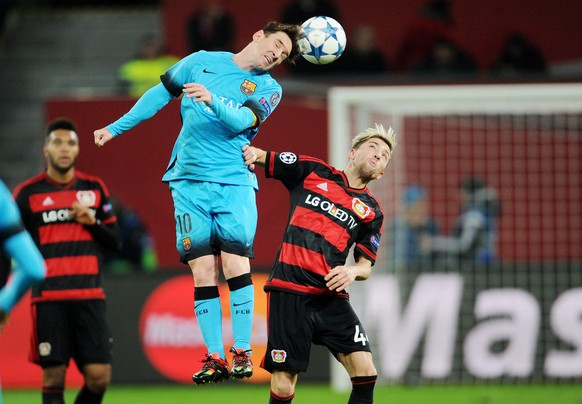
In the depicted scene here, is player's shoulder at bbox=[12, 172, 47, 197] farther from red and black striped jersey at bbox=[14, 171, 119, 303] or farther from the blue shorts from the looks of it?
the blue shorts

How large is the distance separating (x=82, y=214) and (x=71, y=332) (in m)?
0.96

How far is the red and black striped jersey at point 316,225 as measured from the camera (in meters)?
7.81

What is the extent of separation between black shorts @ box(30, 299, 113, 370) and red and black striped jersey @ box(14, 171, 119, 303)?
0.09 m

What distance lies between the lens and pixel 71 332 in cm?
918

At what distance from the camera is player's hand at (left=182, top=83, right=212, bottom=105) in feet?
22.5

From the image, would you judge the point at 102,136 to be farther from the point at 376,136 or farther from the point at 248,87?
the point at 376,136

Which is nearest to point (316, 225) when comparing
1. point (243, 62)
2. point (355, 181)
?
point (355, 181)

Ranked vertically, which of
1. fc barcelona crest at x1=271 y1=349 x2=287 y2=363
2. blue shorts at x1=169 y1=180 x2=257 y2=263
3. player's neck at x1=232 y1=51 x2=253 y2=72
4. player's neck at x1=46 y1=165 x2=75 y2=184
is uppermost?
player's neck at x1=232 y1=51 x2=253 y2=72

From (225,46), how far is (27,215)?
7.51 m

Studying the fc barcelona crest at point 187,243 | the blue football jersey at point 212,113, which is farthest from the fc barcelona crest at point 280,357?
the blue football jersey at point 212,113

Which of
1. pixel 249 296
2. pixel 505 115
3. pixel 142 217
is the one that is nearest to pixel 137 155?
pixel 142 217

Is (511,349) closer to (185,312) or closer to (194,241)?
(185,312)

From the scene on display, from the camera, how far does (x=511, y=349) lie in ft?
42.1

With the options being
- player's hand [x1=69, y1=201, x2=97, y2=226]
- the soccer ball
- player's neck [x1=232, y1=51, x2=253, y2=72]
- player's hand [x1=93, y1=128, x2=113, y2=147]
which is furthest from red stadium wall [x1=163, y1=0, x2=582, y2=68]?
player's hand [x1=93, y1=128, x2=113, y2=147]
